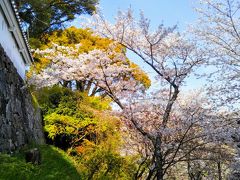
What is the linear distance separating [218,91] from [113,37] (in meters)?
3.83

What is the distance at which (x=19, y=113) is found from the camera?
942 cm

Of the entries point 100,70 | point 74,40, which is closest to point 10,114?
point 100,70

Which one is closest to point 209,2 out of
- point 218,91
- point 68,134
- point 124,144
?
point 218,91

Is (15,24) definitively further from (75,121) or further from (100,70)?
(75,121)

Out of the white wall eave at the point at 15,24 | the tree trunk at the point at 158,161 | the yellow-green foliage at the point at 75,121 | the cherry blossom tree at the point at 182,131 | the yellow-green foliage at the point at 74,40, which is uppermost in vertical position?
the yellow-green foliage at the point at 74,40

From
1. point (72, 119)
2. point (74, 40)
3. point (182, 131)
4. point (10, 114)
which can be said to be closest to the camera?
point (10, 114)

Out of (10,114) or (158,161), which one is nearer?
(10,114)

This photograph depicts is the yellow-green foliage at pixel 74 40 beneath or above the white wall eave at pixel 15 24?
above

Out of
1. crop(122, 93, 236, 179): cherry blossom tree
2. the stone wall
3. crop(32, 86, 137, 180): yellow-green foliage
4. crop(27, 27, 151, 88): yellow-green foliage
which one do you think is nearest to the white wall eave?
the stone wall

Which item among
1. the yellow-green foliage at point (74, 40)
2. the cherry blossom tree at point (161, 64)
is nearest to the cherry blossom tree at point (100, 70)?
the cherry blossom tree at point (161, 64)

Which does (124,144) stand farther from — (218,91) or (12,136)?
(12,136)

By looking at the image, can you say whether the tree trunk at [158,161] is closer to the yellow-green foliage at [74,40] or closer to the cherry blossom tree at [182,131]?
the cherry blossom tree at [182,131]

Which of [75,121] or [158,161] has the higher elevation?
[75,121]

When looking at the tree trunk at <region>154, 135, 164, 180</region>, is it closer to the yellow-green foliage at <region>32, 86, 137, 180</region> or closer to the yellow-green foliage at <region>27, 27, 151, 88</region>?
the yellow-green foliage at <region>32, 86, 137, 180</region>
